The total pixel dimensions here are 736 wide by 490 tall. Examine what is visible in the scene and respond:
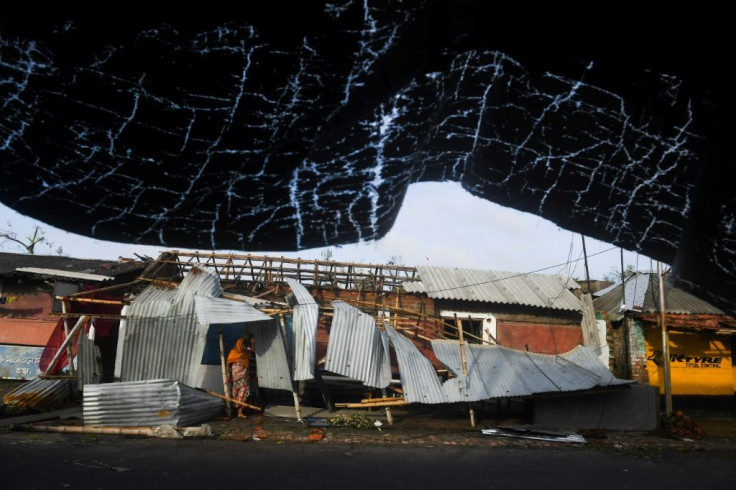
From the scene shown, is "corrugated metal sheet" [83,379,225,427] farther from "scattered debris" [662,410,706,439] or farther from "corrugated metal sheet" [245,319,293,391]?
"scattered debris" [662,410,706,439]

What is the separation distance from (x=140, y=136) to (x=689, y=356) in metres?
17.6

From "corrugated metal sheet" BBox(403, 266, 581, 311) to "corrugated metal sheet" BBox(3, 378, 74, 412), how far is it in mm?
8399

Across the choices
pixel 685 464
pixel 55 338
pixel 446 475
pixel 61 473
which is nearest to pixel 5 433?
pixel 61 473

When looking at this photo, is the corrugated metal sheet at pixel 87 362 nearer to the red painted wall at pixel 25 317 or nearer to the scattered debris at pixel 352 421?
the red painted wall at pixel 25 317

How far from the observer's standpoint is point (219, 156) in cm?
137

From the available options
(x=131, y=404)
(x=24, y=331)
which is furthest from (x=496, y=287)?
(x=24, y=331)

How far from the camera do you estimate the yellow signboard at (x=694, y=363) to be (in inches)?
585

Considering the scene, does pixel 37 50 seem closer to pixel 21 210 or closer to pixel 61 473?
pixel 21 210

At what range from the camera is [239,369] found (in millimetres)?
10352

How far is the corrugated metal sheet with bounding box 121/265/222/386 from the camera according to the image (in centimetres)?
1033

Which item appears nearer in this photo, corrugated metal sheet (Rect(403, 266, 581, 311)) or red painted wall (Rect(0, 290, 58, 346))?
corrugated metal sheet (Rect(403, 266, 581, 311))

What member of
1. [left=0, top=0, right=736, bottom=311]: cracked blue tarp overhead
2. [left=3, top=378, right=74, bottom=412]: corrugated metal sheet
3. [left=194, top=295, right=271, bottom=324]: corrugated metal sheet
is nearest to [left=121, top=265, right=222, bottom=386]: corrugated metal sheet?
[left=194, top=295, right=271, bottom=324]: corrugated metal sheet

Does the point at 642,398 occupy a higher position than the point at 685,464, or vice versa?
the point at 642,398

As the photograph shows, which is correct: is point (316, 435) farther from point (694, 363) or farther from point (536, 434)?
point (694, 363)
